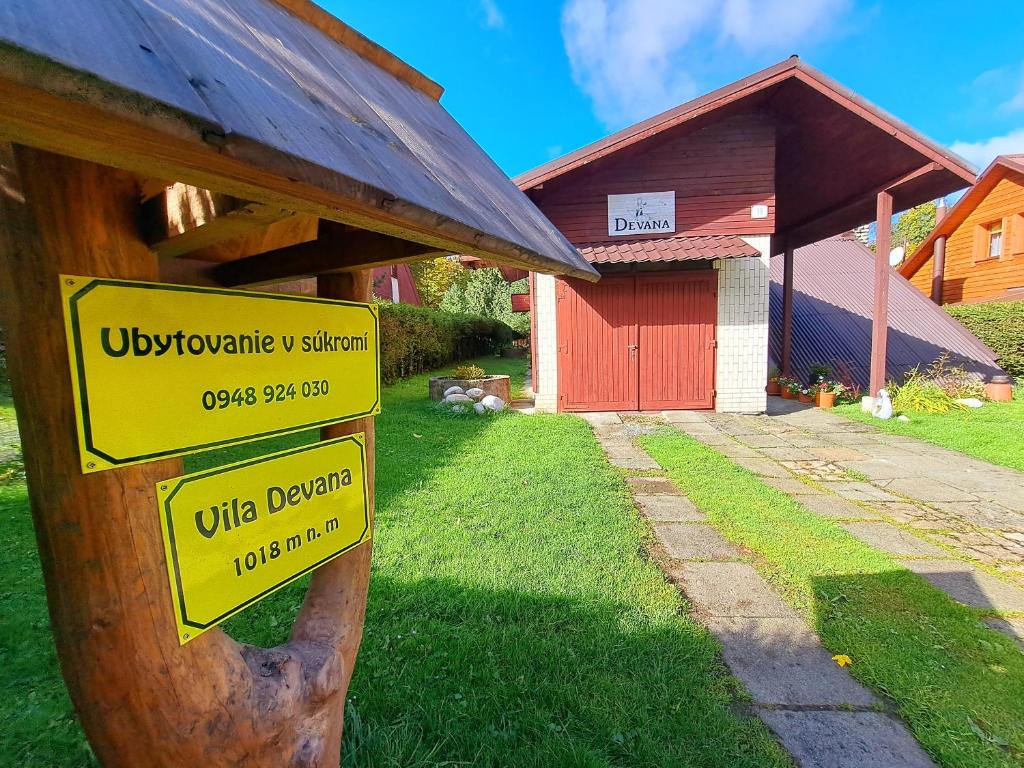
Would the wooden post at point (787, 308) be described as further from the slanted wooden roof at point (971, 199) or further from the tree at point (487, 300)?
the tree at point (487, 300)

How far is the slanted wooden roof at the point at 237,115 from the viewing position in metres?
0.39

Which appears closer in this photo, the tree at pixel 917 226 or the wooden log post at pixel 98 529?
the wooden log post at pixel 98 529

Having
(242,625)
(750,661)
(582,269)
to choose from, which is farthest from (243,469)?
(750,661)

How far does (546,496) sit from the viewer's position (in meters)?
3.74

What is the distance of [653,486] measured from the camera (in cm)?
415

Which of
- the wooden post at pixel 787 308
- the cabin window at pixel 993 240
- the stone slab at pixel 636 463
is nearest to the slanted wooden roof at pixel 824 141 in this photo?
the wooden post at pixel 787 308

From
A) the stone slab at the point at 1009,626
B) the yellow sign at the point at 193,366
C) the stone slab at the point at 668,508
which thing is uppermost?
the yellow sign at the point at 193,366

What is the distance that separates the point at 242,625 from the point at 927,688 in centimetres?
290

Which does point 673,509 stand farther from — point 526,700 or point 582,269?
point 582,269

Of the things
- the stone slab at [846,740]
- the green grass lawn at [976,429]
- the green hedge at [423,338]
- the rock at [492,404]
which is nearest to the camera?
the stone slab at [846,740]

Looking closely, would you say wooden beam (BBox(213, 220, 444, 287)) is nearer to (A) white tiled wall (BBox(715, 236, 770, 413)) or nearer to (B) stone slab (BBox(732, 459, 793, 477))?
(B) stone slab (BBox(732, 459, 793, 477))

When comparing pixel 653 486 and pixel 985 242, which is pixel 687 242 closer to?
pixel 653 486

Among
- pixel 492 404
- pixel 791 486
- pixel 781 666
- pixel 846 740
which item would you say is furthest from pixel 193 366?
pixel 492 404

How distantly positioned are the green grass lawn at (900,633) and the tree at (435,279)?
24.3 m
